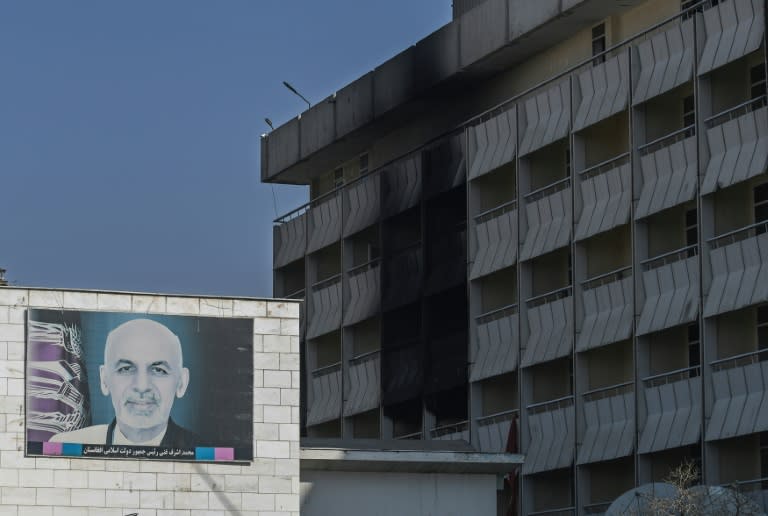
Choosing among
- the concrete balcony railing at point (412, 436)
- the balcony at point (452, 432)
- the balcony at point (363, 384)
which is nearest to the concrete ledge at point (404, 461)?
the balcony at point (452, 432)

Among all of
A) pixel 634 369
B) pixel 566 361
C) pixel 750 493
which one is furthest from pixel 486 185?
pixel 750 493

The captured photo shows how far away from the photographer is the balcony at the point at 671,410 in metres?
54.1

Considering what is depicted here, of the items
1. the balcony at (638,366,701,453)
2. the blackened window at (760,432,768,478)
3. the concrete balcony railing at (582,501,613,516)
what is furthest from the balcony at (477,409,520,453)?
the blackened window at (760,432,768,478)

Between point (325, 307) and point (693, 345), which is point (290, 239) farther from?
point (693, 345)

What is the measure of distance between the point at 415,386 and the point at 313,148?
1507cm

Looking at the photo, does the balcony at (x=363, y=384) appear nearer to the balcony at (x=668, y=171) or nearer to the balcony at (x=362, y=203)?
the balcony at (x=362, y=203)

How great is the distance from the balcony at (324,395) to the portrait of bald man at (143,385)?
3675 cm

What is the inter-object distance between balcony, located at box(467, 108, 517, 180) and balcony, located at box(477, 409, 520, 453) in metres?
8.69

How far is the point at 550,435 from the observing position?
61.9 metres

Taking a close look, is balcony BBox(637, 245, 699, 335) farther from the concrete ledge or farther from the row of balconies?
the concrete ledge

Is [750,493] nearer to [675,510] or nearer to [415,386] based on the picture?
[675,510]

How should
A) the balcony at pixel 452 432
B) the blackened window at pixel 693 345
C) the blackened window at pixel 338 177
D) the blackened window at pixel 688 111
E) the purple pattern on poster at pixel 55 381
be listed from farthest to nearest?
the blackened window at pixel 338 177 < the balcony at pixel 452 432 < the blackened window at pixel 688 111 < the blackened window at pixel 693 345 < the purple pattern on poster at pixel 55 381

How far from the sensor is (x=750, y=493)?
51312mm

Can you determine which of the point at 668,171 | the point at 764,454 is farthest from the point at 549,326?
the point at 764,454
